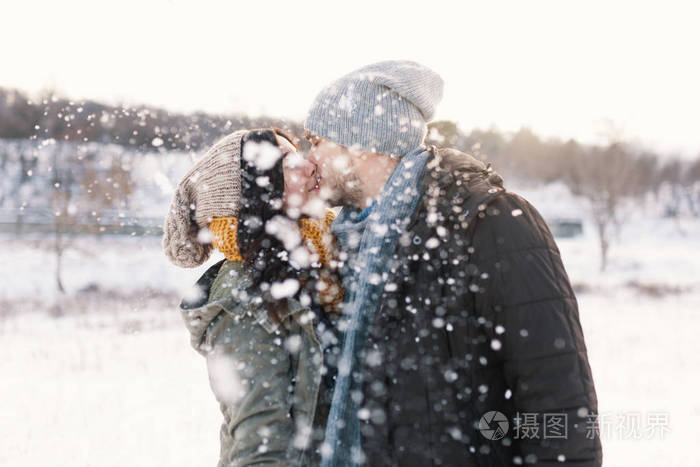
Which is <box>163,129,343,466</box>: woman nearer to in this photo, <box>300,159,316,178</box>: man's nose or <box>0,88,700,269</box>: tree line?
<box>300,159,316,178</box>: man's nose

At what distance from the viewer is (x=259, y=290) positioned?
2006 millimetres

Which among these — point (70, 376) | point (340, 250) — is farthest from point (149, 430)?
point (340, 250)

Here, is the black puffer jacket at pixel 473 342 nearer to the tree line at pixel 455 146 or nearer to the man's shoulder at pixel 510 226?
the man's shoulder at pixel 510 226

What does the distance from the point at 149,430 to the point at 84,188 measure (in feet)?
39.5

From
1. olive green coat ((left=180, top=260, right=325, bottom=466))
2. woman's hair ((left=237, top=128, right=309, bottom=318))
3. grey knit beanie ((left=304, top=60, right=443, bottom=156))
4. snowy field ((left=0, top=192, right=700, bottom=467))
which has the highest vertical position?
grey knit beanie ((left=304, top=60, right=443, bottom=156))

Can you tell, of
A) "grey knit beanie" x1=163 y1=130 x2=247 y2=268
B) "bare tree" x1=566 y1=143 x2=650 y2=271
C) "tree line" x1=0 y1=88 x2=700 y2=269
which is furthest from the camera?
"bare tree" x1=566 y1=143 x2=650 y2=271

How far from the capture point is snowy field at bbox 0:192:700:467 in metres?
5.58

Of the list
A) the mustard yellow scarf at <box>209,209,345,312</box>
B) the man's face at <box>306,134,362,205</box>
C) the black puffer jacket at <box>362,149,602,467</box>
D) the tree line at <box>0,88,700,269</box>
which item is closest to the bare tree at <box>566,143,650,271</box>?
the tree line at <box>0,88,700,269</box>

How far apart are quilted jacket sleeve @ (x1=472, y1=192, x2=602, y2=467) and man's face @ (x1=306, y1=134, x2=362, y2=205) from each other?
2.18 ft

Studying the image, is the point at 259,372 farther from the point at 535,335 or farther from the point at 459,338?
the point at 535,335

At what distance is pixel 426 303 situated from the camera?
1863mm

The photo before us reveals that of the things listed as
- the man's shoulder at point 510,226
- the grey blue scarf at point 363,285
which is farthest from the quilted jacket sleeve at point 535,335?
the grey blue scarf at point 363,285

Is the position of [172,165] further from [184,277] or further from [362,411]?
[362,411]

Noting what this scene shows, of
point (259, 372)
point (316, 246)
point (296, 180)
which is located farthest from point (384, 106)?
point (259, 372)
